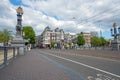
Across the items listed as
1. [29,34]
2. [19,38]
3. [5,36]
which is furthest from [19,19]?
[5,36]

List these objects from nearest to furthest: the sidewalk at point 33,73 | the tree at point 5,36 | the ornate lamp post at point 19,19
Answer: the sidewalk at point 33,73 → the ornate lamp post at point 19,19 → the tree at point 5,36

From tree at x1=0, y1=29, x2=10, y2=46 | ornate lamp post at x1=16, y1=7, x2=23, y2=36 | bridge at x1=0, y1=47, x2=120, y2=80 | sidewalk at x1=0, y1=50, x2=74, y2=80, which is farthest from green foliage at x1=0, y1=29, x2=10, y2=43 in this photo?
sidewalk at x1=0, y1=50, x2=74, y2=80

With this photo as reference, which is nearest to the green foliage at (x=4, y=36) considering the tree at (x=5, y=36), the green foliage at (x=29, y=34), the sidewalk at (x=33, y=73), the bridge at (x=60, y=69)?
the tree at (x=5, y=36)

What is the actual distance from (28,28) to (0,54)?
110 meters

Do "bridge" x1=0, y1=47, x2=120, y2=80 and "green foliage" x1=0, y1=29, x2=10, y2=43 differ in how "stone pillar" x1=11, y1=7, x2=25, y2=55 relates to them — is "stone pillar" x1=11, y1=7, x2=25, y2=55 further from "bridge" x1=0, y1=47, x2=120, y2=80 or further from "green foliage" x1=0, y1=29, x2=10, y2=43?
"green foliage" x1=0, y1=29, x2=10, y2=43

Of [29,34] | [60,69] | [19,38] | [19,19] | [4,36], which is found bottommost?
[60,69]

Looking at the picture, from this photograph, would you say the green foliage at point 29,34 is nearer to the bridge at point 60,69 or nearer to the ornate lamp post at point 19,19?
the ornate lamp post at point 19,19

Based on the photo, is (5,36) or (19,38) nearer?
(19,38)

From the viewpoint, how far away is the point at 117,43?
56156 millimetres

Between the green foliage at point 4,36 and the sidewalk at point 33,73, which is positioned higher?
the green foliage at point 4,36

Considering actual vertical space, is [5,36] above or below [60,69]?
above

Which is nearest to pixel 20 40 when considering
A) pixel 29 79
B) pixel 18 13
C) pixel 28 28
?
pixel 18 13

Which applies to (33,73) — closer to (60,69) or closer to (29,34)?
(60,69)

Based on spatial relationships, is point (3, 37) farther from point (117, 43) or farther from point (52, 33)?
point (117, 43)
